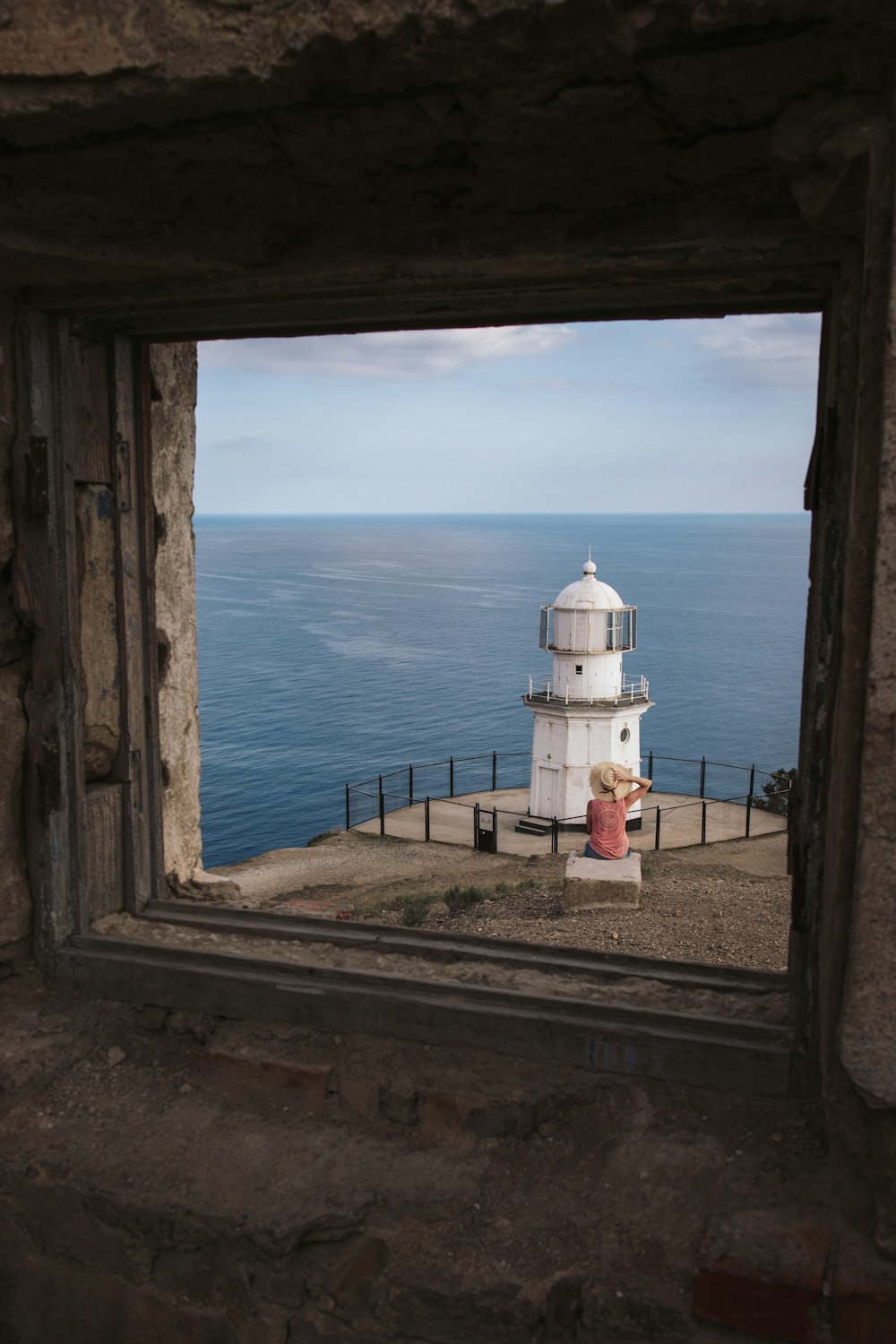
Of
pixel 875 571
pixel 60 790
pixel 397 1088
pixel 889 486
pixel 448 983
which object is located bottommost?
pixel 397 1088

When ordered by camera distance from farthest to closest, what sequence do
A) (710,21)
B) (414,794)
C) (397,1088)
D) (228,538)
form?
(228,538) < (414,794) < (397,1088) < (710,21)

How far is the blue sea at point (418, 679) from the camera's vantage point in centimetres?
3281

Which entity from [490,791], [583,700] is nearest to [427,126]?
[583,700]

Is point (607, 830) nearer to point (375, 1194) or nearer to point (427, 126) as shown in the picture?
point (375, 1194)

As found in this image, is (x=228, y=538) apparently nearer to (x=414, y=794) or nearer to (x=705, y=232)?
(x=414, y=794)

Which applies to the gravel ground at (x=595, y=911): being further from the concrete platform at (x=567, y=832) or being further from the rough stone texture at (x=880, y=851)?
the concrete platform at (x=567, y=832)

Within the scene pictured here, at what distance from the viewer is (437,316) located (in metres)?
3.04

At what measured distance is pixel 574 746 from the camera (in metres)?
24.6

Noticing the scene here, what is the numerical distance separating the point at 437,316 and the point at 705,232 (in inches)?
32.0

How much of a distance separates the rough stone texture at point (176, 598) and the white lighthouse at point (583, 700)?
19951 mm

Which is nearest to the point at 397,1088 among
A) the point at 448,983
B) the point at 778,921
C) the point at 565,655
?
the point at 448,983

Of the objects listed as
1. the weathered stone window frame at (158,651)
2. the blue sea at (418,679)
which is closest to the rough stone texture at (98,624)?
the weathered stone window frame at (158,651)

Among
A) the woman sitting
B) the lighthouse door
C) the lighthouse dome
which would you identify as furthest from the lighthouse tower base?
the woman sitting

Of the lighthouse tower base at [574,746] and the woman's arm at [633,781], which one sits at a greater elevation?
the woman's arm at [633,781]
